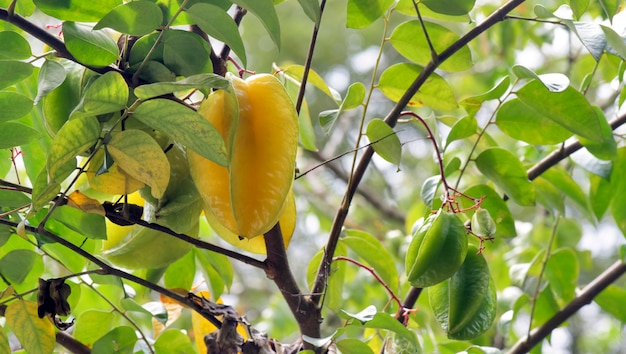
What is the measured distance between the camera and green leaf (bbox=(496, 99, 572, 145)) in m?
0.61

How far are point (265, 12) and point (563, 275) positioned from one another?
521 millimetres

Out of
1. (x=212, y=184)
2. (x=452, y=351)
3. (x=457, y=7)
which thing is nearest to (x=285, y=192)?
(x=212, y=184)

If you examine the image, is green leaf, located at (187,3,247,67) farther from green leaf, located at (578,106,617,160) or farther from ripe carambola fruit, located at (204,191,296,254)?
green leaf, located at (578,106,617,160)

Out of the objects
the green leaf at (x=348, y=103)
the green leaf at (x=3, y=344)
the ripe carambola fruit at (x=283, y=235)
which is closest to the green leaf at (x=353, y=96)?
the green leaf at (x=348, y=103)

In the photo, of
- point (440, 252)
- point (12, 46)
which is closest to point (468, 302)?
point (440, 252)

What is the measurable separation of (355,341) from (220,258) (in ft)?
0.57

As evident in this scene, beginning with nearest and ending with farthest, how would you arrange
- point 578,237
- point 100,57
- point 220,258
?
point 100,57 → point 220,258 → point 578,237

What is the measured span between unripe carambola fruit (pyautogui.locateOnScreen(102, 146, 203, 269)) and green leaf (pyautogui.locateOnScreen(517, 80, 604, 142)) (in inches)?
11.0

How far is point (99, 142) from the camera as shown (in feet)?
1.40

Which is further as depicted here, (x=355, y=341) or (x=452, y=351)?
(x=452, y=351)

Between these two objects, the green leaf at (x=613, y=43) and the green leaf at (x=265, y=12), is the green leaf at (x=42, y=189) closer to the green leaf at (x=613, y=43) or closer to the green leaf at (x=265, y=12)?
the green leaf at (x=265, y=12)

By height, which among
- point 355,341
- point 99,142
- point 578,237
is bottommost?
point 355,341

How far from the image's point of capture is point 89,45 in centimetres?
42

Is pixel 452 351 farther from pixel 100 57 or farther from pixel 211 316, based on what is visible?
Result: pixel 100 57
